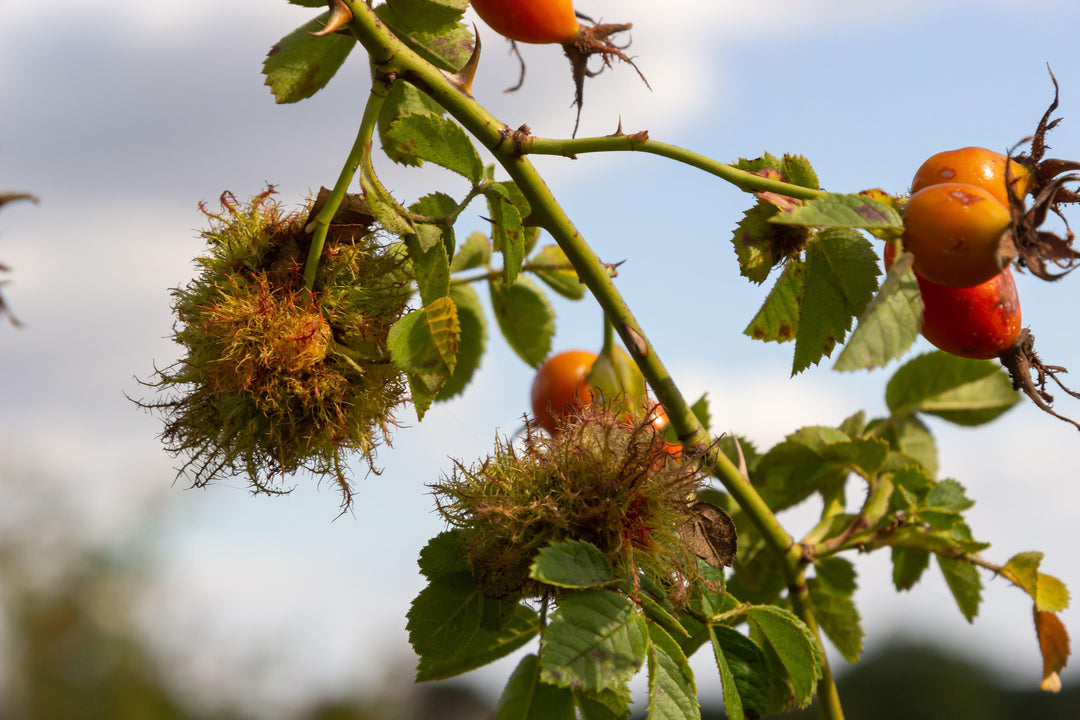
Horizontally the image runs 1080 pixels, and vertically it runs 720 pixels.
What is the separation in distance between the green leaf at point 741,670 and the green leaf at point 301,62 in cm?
85

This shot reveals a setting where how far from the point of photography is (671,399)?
1085mm

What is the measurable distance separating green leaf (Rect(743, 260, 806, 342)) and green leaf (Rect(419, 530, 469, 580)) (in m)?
0.46

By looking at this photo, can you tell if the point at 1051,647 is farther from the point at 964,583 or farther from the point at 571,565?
the point at 571,565

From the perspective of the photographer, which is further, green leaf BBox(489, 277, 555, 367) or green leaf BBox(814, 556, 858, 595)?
green leaf BBox(489, 277, 555, 367)

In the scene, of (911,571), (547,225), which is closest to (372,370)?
(547,225)

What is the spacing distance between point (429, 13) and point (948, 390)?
1.30m

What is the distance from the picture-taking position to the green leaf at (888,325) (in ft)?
2.74

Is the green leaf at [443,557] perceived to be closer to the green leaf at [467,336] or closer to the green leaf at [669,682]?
the green leaf at [669,682]

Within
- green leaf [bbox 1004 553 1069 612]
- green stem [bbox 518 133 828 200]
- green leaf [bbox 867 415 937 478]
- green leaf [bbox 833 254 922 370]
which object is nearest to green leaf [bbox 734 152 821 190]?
green stem [bbox 518 133 828 200]

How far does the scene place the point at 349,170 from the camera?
105cm

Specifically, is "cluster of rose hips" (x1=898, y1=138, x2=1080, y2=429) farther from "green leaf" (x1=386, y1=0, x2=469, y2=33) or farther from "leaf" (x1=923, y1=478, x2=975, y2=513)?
"green leaf" (x1=386, y1=0, x2=469, y2=33)

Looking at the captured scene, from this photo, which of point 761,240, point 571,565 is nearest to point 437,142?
point 761,240

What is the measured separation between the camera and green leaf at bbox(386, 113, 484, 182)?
1060mm

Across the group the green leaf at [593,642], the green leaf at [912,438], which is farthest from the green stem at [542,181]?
the green leaf at [912,438]
